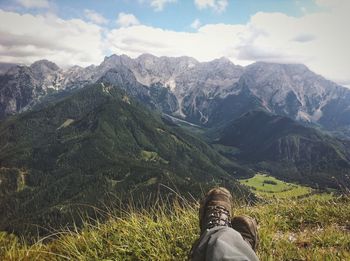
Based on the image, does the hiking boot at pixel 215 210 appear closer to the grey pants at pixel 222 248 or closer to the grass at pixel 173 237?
the grass at pixel 173 237

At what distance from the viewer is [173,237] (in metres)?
6.80

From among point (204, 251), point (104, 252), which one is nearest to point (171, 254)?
point (104, 252)

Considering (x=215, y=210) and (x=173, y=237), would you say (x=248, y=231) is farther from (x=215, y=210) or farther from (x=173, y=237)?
(x=173, y=237)

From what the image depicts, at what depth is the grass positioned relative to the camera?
250 inches

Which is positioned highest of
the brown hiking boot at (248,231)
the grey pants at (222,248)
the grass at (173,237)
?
the grey pants at (222,248)

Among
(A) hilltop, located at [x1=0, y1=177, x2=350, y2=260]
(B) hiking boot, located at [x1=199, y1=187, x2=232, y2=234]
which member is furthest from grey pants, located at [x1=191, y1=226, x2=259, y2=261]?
(A) hilltop, located at [x1=0, y1=177, x2=350, y2=260]

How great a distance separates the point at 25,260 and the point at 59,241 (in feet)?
3.61

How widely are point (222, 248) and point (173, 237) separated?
2.41m

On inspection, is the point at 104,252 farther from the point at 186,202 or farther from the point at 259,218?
the point at 259,218

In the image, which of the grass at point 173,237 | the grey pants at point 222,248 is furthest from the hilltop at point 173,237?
the grey pants at point 222,248

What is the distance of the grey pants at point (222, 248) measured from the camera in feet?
14.5

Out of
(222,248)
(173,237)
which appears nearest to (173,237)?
(173,237)

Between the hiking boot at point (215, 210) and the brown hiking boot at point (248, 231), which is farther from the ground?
the hiking boot at point (215, 210)

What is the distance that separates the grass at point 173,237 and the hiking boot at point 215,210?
1.50 ft
